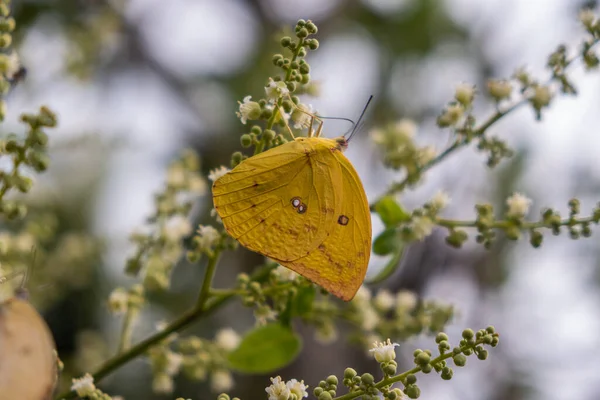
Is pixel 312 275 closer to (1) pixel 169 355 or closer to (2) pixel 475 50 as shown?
(1) pixel 169 355

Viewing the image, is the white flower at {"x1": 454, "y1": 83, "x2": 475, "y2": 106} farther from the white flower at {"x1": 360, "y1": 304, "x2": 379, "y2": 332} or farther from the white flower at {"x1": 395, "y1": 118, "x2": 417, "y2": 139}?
the white flower at {"x1": 360, "y1": 304, "x2": 379, "y2": 332}

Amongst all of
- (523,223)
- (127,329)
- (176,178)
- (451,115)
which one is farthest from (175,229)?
(523,223)

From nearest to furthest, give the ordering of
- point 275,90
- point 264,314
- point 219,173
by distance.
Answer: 1. point 275,90
2. point 219,173
3. point 264,314

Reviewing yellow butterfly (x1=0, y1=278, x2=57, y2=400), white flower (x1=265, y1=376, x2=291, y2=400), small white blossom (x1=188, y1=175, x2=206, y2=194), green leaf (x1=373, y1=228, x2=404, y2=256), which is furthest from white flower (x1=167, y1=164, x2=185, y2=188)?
yellow butterfly (x1=0, y1=278, x2=57, y2=400)

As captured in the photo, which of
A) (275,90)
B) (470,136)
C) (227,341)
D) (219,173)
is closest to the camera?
(275,90)

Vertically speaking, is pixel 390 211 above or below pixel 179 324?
above

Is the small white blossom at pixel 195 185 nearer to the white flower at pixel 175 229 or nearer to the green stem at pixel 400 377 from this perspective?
the white flower at pixel 175 229

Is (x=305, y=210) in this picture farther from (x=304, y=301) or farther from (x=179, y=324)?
(x=179, y=324)
